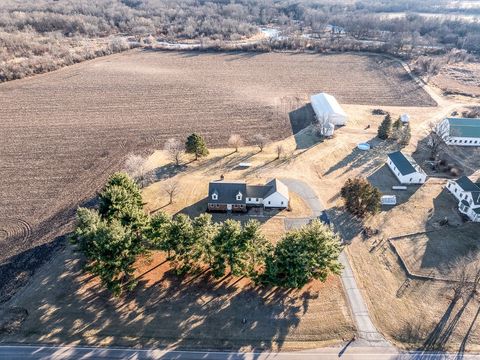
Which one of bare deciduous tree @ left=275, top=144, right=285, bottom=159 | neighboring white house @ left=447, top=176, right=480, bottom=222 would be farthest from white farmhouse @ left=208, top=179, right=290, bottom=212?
neighboring white house @ left=447, top=176, right=480, bottom=222

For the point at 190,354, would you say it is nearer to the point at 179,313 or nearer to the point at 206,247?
the point at 179,313

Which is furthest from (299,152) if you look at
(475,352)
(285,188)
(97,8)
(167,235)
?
(97,8)

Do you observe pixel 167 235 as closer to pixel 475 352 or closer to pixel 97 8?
pixel 475 352

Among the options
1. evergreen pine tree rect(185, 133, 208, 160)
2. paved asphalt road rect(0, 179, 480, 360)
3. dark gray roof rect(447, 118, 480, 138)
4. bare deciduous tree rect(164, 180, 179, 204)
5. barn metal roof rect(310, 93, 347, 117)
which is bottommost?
paved asphalt road rect(0, 179, 480, 360)

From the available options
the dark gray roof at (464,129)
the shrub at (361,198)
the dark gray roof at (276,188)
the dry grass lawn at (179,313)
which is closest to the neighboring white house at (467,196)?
the shrub at (361,198)

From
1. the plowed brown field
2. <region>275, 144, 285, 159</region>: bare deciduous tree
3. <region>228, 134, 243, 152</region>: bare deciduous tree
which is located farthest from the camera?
<region>228, 134, 243, 152</region>: bare deciduous tree

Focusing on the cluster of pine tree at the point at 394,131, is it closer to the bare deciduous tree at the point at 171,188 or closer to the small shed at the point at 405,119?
the small shed at the point at 405,119

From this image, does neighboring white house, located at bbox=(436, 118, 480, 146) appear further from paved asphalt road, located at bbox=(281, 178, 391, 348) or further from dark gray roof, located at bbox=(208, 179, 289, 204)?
dark gray roof, located at bbox=(208, 179, 289, 204)
